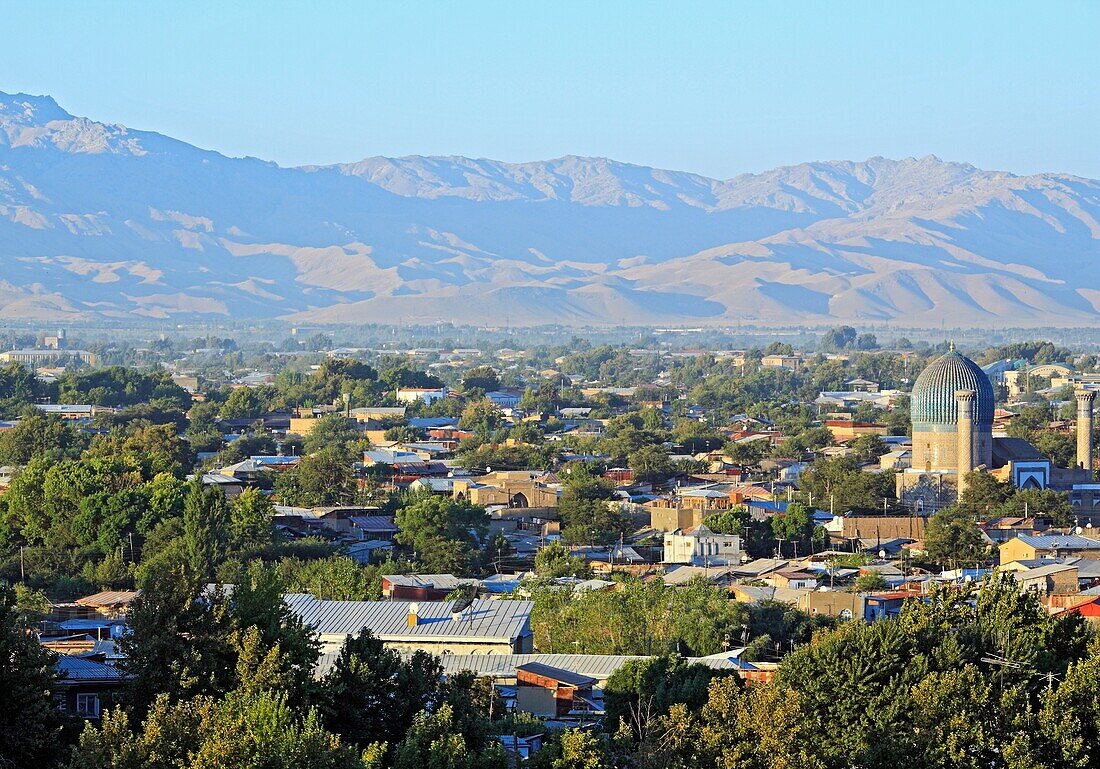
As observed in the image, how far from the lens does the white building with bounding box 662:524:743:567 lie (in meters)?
45.1

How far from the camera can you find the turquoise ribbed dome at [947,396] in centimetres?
5694

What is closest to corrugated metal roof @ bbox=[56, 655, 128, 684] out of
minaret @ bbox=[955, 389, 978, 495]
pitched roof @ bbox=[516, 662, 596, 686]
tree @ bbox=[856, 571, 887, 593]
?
pitched roof @ bbox=[516, 662, 596, 686]

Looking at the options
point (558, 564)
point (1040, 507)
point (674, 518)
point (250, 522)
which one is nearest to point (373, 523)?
point (250, 522)

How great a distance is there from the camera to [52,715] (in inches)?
889

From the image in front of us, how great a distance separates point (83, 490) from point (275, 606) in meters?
21.0

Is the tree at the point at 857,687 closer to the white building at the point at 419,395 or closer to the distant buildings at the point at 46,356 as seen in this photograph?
the white building at the point at 419,395

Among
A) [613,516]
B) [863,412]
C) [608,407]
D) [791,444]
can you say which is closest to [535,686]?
[613,516]

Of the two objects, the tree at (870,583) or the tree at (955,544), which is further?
the tree at (955,544)

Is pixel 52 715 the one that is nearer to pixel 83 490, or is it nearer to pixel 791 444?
pixel 83 490

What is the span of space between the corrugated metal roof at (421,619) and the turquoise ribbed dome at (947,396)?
25.2 meters

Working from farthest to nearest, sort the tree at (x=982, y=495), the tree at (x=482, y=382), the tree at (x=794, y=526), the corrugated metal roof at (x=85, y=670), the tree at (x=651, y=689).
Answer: the tree at (x=482, y=382), the tree at (x=982, y=495), the tree at (x=794, y=526), the tree at (x=651, y=689), the corrugated metal roof at (x=85, y=670)

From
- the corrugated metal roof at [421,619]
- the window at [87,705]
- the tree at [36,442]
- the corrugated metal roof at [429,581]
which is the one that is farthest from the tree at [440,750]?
the tree at [36,442]

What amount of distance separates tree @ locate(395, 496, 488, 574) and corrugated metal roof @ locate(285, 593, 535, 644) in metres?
9.59

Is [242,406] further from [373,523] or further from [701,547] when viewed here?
[701,547]
